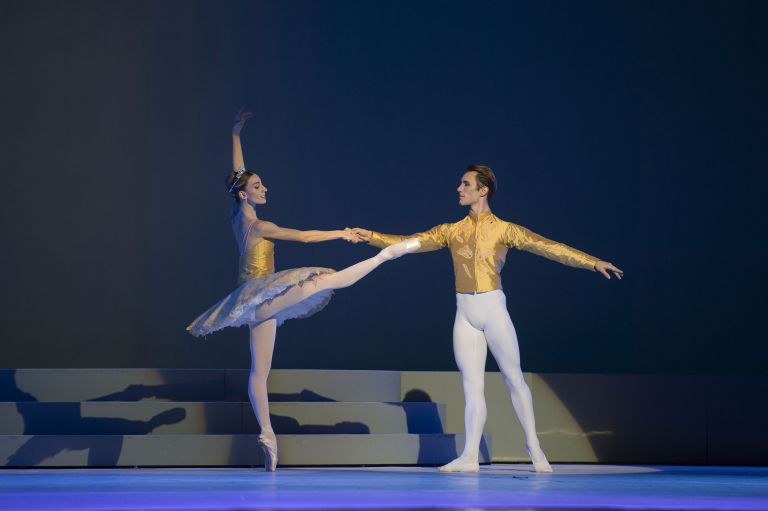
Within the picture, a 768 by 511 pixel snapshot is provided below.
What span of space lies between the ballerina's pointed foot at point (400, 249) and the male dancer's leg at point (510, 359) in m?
0.51

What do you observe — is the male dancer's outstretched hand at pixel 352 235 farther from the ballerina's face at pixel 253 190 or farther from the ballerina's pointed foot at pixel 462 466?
the ballerina's pointed foot at pixel 462 466

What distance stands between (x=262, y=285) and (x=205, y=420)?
3.87 ft

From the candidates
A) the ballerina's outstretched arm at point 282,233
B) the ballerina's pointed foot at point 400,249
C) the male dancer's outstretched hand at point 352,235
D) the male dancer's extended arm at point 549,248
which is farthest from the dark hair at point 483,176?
the ballerina's outstretched arm at point 282,233

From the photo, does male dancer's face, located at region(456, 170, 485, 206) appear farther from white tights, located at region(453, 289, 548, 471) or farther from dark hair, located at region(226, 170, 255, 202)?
dark hair, located at region(226, 170, 255, 202)

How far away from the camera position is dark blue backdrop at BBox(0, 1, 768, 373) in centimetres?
872

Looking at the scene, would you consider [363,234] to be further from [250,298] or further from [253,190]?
[250,298]

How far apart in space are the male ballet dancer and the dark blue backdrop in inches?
109

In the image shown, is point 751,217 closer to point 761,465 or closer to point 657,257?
point 657,257

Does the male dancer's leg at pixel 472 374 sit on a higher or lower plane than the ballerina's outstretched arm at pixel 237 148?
lower

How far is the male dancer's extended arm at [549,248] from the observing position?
597 centimetres

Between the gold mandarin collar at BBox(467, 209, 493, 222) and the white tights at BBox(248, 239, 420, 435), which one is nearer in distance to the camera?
the white tights at BBox(248, 239, 420, 435)

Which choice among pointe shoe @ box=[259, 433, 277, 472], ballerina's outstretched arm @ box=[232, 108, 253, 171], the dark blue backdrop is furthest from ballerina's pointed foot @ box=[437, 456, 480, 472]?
the dark blue backdrop

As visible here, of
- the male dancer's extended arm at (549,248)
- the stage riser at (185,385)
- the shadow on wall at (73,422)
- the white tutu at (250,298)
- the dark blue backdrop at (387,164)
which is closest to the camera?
the white tutu at (250,298)

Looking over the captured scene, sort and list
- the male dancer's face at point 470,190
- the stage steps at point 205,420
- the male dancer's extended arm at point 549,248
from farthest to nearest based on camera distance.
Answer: the stage steps at point 205,420 → the male dancer's face at point 470,190 → the male dancer's extended arm at point 549,248
